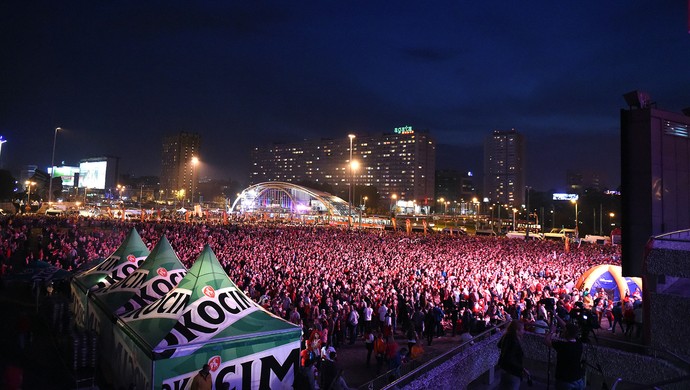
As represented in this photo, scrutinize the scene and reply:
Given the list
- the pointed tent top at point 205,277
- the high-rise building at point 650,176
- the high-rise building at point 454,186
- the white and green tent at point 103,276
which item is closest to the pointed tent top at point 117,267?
the white and green tent at point 103,276

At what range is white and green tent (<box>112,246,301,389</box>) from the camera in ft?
19.3

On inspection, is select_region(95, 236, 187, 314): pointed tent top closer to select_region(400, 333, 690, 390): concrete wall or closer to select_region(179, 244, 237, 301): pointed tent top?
select_region(179, 244, 237, 301): pointed tent top

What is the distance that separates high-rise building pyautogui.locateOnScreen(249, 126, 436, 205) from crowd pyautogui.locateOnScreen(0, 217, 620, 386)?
391 ft

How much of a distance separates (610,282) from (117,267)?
17.1 meters

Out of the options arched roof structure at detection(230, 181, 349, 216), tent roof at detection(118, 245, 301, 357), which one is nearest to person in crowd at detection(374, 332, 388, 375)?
tent roof at detection(118, 245, 301, 357)

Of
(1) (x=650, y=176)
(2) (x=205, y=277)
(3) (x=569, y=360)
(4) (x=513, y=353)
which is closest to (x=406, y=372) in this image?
(4) (x=513, y=353)

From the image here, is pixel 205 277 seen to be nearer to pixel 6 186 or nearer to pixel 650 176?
pixel 650 176

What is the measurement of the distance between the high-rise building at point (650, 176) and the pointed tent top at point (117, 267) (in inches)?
503

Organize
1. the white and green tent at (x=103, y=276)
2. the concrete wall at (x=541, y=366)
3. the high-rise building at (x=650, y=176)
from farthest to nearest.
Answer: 1. the high-rise building at (x=650, y=176)
2. the white and green tent at (x=103, y=276)
3. the concrete wall at (x=541, y=366)

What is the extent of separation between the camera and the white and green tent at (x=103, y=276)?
9597 millimetres

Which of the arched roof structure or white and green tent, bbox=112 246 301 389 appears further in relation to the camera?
the arched roof structure

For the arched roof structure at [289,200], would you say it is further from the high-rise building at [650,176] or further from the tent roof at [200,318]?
the tent roof at [200,318]

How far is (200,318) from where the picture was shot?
20.8ft

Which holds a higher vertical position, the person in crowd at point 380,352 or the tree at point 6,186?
the tree at point 6,186
